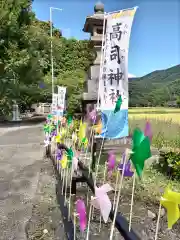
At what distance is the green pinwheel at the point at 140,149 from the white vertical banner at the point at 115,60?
111 inches

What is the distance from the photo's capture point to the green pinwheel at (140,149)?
5.74ft

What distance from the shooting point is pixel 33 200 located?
4.20 meters

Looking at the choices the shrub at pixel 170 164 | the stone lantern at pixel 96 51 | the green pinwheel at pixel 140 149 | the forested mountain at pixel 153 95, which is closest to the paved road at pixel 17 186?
the green pinwheel at pixel 140 149

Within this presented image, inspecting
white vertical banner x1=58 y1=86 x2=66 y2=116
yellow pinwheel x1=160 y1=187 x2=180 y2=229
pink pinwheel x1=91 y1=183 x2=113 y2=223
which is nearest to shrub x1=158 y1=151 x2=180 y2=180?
pink pinwheel x1=91 y1=183 x2=113 y2=223

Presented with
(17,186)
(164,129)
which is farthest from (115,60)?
(164,129)

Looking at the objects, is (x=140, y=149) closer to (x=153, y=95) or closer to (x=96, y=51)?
(x=96, y=51)

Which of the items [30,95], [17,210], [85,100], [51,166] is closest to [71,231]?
[17,210]

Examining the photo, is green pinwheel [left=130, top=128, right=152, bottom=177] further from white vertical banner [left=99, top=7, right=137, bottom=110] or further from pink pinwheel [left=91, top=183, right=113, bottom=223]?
white vertical banner [left=99, top=7, right=137, bottom=110]

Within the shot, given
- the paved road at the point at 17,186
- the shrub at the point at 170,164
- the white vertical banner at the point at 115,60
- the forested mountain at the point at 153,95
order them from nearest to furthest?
A: the paved road at the point at 17,186 < the white vertical banner at the point at 115,60 < the shrub at the point at 170,164 < the forested mountain at the point at 153,95

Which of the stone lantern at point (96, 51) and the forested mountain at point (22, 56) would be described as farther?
the forested mountain at point (22, 56)

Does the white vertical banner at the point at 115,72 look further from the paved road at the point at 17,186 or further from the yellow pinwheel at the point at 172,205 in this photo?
the yellow pinwheel at the point at 172,205

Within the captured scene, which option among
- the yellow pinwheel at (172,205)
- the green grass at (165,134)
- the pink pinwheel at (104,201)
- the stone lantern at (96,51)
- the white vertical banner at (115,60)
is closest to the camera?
the yellow pinwheel at (172,205)

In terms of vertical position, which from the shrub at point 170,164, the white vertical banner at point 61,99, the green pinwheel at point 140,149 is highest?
the white vertical banner at point 61,99

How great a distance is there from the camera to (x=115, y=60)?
15.2ft
